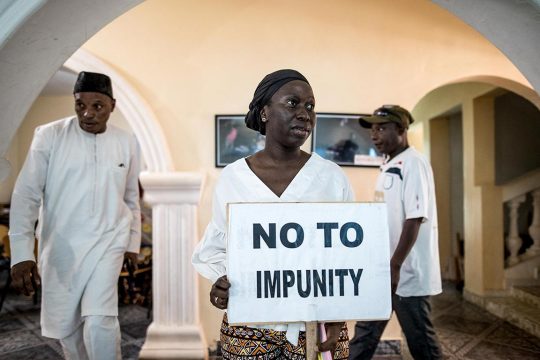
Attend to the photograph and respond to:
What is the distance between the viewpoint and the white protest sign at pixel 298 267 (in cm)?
131

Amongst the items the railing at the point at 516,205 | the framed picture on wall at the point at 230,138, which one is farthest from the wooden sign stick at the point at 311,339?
the railing at the point at 516,205

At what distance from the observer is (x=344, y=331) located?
1553 mm

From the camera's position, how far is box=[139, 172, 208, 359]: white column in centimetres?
333

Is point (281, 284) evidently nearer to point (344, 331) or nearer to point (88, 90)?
point (344, 331)

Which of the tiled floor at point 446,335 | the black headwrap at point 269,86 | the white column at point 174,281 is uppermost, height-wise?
the black headwrap at point 269,86

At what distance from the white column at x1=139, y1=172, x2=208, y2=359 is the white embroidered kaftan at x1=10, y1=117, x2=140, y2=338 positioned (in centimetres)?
95

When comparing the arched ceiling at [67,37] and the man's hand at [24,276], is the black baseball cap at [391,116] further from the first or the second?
the man's hand at [24,276]

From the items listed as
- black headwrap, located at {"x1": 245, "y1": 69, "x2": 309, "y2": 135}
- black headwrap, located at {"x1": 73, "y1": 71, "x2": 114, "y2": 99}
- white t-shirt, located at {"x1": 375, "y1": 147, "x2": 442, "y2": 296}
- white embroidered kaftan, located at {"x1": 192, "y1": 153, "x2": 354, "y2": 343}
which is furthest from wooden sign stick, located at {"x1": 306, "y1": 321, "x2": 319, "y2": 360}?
black headwrap, located at {"x1": 73, "y1": 71, "x2": 114, "y2": 99}

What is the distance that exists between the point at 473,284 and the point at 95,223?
4.30 metres

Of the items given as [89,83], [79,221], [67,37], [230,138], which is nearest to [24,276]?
[79,221]

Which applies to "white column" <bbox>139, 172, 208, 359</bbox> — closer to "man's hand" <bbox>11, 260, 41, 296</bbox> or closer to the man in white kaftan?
the man in white kaftan

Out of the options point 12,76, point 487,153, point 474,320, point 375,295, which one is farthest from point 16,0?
point 487,153

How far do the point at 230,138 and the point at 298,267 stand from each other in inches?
87.9

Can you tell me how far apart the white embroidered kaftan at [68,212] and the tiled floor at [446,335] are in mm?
1557
